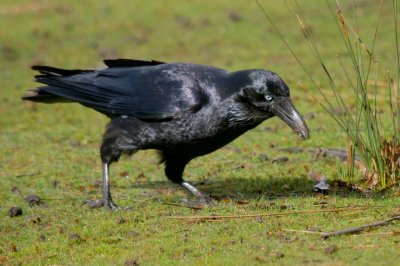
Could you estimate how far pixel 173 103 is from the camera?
6.98 m

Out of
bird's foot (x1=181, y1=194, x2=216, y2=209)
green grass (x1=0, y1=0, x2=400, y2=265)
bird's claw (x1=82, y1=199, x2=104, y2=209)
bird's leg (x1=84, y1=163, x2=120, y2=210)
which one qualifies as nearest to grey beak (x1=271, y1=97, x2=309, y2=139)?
green grass (x1=0, y1=0, x2=400, y2=265)

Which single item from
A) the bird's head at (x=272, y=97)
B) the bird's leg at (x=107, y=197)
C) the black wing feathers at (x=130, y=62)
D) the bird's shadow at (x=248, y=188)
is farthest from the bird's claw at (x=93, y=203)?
the bird's head at (x=272, y=97)

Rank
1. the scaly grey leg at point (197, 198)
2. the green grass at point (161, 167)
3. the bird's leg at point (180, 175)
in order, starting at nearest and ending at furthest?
1. the green grass at point (161, 167)
2. the scaly grey leg at point (197, 198)
3. the bird's leg at point (180, 175)

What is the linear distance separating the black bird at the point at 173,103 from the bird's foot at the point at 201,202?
0.03m

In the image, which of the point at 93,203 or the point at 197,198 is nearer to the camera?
the point at 197,198

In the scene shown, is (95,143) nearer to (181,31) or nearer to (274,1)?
(181,31)

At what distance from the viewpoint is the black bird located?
6703 millimetres

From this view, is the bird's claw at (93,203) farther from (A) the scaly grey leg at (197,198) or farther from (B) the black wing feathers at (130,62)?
(B) the black wing feathers at (130,62)

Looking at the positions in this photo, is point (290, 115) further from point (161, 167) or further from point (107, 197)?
point (161, 167)

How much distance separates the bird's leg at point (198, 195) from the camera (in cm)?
720

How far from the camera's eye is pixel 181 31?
15.3 meters

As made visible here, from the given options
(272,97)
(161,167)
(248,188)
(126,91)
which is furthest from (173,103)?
(161,167)

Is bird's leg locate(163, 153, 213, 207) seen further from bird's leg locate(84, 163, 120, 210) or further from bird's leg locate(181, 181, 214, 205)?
bird's leg locate(84, 163, 120, 210)

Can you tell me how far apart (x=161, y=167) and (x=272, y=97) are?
257 centimetres
